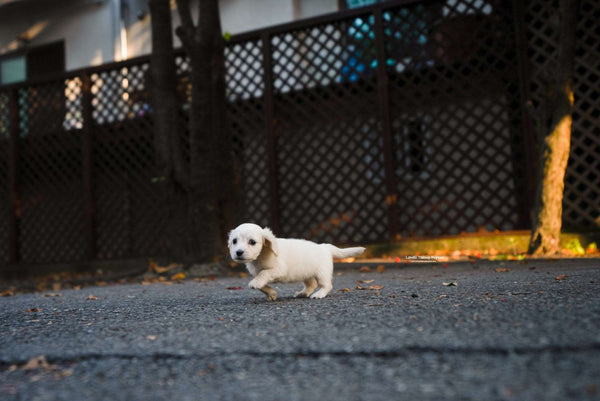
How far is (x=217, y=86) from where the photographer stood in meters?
6.15

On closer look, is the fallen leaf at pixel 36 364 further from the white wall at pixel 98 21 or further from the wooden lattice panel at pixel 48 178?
the white wall at pixel 98 21

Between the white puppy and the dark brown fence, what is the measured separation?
3286 mm

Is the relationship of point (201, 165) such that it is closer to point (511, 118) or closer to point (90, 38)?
point (511, 118)

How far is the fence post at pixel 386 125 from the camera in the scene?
6328 mm

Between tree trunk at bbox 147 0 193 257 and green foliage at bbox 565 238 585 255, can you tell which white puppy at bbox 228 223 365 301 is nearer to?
tree trunk at bbox 147 0 193 257

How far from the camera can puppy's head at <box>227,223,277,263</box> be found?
2.60 m

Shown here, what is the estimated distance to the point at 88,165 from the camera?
8023mm

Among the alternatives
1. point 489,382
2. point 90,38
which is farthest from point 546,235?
point 90,38

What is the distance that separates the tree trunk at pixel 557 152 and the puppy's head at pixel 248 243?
3.30 metres

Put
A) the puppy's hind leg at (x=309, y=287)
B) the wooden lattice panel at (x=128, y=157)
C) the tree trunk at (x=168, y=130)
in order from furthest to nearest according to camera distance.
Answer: the wooden lattice panel at (x=128, y=157)
the tree trunk at (x=168, y=130)
the puppy's hind leg at (x=309, y=287)

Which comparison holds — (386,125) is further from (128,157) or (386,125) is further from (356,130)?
(128,157)

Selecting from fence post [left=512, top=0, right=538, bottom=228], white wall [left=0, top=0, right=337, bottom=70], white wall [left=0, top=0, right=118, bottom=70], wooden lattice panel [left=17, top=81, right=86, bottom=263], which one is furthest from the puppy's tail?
white wall [left=0, top=0, right=118, bottom=70]

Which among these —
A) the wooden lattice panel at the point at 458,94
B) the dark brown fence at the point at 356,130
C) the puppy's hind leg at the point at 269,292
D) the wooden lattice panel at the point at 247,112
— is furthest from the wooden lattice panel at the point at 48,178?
the puppy's hind leg at the point at 269,292

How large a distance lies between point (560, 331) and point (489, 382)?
55 centimetres
